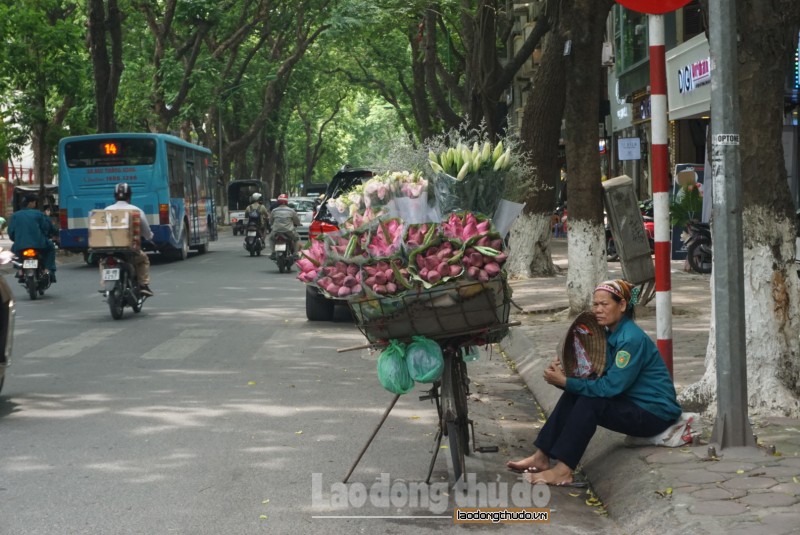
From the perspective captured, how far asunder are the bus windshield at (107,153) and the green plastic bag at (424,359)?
2236 centimetres

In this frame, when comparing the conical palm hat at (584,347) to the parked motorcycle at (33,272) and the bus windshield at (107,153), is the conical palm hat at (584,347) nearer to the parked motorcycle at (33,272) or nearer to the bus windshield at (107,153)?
the parked motorcycle at (33,272)

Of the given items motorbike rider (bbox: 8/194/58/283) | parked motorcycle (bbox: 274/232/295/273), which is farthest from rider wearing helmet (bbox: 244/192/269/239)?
motorbike rider (bbox: 8/194/58/283)

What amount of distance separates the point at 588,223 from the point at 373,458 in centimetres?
747

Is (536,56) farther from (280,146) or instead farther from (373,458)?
(373,458)

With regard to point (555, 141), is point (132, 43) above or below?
above

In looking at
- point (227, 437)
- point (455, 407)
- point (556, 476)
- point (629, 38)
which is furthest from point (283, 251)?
point (556, 476)

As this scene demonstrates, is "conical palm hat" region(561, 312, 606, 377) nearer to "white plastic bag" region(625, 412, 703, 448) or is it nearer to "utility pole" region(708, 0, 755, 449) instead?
"white plastic bag" region(625, 412, 703, 448)

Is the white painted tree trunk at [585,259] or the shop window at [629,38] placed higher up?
the shop window at [629,38]

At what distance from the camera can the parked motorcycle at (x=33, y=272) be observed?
1745cm

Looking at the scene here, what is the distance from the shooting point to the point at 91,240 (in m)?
14.7

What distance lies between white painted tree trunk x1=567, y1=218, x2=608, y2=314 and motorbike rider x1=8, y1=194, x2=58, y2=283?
830 cm

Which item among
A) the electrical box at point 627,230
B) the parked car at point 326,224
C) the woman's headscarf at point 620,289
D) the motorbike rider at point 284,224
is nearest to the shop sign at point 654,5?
the woman's headscarf at point 620,289

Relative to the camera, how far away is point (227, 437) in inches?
289

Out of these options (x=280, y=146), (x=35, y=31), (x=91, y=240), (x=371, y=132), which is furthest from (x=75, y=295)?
(x=371, y=132)
